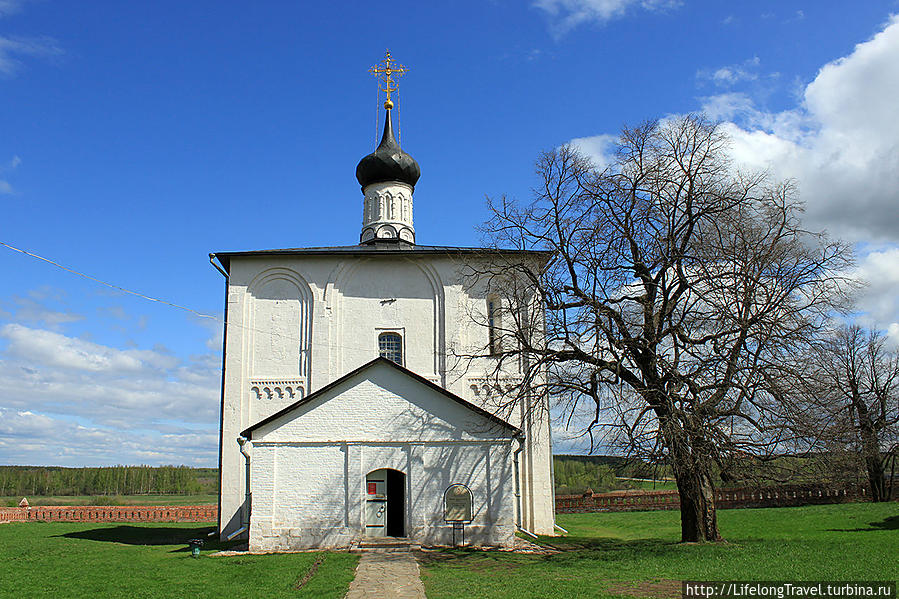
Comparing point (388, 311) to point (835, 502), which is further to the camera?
point (835, 502)

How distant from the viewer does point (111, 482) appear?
2307 inches

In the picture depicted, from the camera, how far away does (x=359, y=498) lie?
14711 mm

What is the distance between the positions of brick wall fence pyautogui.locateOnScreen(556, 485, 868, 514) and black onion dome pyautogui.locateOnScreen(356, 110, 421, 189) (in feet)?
52.1

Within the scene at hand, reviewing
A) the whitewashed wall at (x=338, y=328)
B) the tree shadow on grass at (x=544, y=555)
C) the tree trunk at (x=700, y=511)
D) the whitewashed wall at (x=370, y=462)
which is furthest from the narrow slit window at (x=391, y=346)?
the tree trunk at (x=700, y=511)

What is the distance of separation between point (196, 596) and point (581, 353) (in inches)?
319

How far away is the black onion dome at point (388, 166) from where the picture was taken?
2386 cm

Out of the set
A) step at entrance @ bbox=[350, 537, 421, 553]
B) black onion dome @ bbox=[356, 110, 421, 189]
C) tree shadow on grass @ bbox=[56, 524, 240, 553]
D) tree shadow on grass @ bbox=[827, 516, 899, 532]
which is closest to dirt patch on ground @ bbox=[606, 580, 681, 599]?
step at entrance @ bbox=[350, 537, 421, 553]

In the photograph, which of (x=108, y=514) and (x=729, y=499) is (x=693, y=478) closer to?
(x=729, y=499)

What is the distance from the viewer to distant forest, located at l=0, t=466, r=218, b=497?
5797 centimetres

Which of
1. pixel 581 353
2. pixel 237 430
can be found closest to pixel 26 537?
pixel 237 430

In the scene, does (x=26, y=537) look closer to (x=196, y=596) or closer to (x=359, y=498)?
(x=359, y=498)

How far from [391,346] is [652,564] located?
1004 centimetres

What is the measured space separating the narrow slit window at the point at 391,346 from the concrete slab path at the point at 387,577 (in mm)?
6609

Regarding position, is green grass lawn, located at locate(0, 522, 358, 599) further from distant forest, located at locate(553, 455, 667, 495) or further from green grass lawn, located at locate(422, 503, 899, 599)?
distant forest, located at locate(553, 455, 667, 495)
